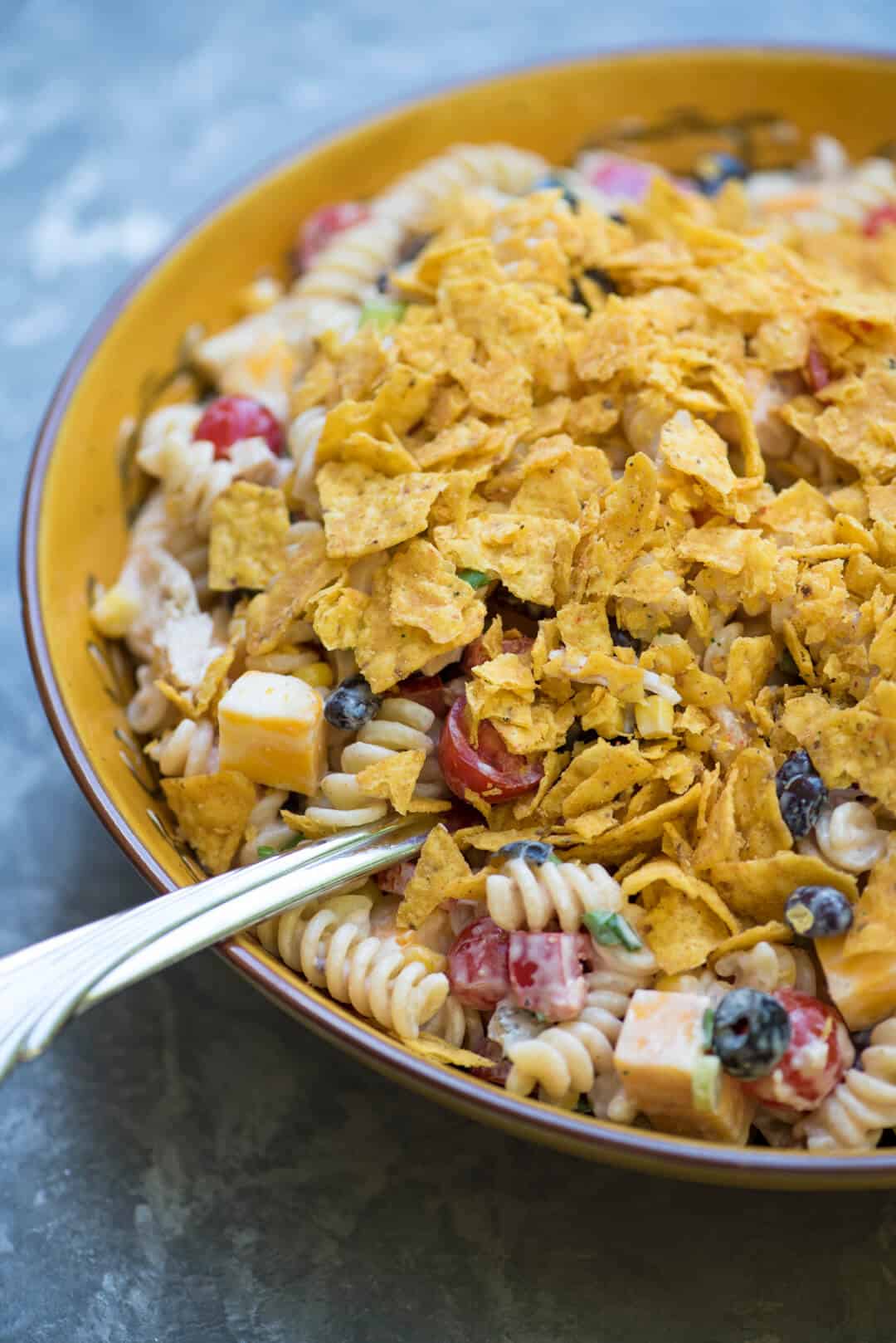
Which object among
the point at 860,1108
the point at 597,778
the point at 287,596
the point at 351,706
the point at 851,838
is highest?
the point at 287,596

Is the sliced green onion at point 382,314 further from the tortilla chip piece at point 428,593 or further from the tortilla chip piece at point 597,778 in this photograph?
the tortilla chip piece at point 597,778

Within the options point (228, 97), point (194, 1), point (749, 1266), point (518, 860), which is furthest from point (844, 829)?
point (194, 1)

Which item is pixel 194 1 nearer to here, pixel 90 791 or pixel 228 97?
pixel 228 97

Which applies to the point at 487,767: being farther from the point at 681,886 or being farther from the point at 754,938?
the point at 754,938

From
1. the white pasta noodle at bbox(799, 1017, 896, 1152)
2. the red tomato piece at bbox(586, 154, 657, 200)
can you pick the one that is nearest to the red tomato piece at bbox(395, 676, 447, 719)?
the white pasta noodle at bbox(799, 1017, 896, 1152)

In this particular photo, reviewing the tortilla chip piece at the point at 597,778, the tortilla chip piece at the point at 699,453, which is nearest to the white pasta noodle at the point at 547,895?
the tortilla chip piece at the point at 597,778

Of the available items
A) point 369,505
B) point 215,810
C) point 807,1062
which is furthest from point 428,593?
point 807,1062
